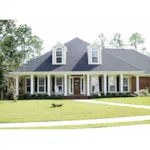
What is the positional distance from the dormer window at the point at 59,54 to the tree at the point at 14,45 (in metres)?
1.29

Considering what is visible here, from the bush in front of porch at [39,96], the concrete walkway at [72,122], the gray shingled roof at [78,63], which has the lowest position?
the concrete walkway at [72,122]

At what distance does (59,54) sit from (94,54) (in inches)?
101

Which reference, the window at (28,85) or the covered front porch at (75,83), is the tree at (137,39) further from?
the window at (28,85)

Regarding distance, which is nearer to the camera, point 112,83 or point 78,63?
point 78,63

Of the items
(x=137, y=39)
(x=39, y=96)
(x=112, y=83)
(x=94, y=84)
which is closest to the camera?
(x=137, y=39)

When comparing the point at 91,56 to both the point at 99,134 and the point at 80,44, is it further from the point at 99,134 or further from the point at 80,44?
the point at 99,134

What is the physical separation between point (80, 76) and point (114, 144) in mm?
14846

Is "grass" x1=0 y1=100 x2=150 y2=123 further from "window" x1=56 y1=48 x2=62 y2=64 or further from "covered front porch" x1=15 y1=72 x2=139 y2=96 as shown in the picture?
Answer: "window" x1=56 y1=48 x2=62 y2=64

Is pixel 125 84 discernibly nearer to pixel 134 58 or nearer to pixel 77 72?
pixel 134 58

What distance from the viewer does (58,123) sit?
8.86 meters

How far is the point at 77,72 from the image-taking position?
19828 mm

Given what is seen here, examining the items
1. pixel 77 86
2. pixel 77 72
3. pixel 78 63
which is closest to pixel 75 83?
pixel 77 86

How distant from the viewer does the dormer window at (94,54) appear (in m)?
20.9

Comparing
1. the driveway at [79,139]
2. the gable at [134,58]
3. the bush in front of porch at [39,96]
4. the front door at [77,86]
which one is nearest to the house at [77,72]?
the front door at [77,86]
